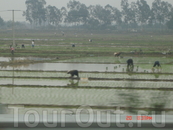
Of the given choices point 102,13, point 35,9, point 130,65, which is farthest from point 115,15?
point 130,65

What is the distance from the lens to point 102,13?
2660 inches

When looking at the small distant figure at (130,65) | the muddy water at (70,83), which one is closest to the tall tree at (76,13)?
the small distant figure at (130,65)

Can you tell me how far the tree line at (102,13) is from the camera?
63.8 m

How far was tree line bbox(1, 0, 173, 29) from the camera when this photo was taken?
6378 centimetres

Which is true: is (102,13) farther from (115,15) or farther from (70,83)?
(70,83)

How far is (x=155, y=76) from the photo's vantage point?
11453 mm

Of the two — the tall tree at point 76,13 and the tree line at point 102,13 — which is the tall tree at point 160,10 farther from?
the tall tree at point 76,13

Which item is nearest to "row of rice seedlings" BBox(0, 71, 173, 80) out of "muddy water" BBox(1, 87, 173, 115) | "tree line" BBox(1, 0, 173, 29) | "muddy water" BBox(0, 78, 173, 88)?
"muddy water" BBox(0, 78, 173, 88)

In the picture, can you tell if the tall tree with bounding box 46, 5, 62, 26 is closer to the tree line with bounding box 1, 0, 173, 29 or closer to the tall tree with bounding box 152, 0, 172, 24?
the tree line with bounding box 1, 0, 173, 29

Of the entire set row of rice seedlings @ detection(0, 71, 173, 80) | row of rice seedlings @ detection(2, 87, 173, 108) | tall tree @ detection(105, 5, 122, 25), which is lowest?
row of rice seedlings @ detection(2, 87, 173, 108)

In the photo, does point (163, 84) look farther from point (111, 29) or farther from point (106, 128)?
point (111, 29)

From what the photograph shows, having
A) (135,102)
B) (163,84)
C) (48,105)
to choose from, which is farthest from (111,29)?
(135,102)

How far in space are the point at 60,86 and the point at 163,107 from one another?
7181 mm

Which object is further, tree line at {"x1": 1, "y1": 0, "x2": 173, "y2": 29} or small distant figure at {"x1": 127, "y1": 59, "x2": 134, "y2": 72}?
tree line at {"x1": 1, "y1": 0, "x2": 173, "y2": 29}
